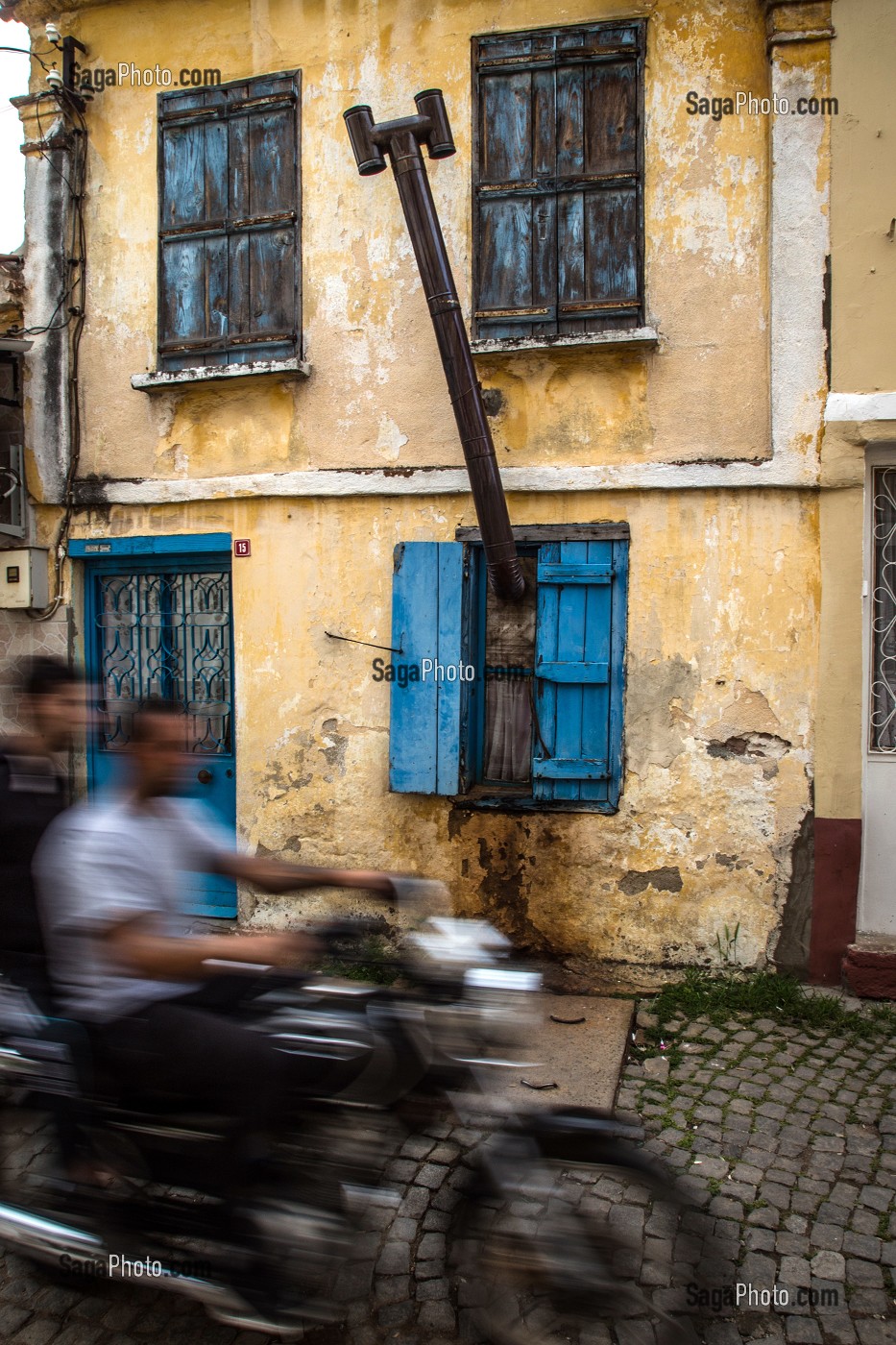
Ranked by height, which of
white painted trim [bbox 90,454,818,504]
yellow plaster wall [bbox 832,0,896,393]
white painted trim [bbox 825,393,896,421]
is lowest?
white painted trim [bbox 90,454,818,504]

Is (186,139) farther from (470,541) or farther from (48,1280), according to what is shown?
(48,1280)

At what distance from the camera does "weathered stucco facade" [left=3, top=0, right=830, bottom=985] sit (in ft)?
16.6

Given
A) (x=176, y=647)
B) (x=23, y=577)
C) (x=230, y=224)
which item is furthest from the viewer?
(x=176, y=647)

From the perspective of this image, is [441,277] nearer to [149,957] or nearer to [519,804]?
[519,804]

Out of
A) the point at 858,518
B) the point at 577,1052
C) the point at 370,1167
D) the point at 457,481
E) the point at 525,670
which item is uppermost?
the point at 457,481

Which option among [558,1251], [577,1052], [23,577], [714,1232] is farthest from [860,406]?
[23,577]

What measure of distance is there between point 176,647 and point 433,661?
190 centimetres

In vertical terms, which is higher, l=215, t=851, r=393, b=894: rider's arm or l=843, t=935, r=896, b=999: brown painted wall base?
l=215, t=851, r=393, b=894: rider's arm

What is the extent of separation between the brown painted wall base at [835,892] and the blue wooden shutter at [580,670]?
1.15 m

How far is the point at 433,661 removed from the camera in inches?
214

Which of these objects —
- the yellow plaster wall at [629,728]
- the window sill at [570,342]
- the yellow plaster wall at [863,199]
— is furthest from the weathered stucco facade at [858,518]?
the window sill at [570,342]

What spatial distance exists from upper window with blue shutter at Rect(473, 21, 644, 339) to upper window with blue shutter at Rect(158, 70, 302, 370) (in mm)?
1214

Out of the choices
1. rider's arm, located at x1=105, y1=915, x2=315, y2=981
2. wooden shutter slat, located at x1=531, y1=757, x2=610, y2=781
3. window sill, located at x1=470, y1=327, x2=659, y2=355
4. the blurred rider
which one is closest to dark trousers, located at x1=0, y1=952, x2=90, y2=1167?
the blurred rider

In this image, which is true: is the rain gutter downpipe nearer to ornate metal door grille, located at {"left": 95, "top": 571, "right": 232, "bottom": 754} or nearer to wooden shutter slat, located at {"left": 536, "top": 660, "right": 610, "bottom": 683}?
wooden shutter slat, located at {"left": 536, "top": 660, "right": 610, "bottom": 683}
